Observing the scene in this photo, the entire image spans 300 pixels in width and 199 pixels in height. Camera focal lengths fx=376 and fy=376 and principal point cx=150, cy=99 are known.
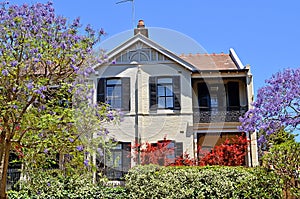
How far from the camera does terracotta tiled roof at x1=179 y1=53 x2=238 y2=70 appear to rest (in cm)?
2286

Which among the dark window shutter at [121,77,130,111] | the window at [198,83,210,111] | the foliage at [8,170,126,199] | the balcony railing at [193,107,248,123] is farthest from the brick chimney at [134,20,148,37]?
the foliage at [8,170,126,199]

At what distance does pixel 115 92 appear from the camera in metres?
21.4

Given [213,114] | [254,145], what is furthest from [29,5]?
[254,145]

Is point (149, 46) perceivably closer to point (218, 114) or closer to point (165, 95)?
point (165, 95)

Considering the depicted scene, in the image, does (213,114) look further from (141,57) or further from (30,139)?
(30,139)

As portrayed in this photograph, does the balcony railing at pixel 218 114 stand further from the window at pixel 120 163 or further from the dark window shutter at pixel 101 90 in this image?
the dark window shutter at pixel 101 90

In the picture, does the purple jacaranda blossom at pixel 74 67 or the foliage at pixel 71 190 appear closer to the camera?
the purple jacaranda blossom at pixel 74 67

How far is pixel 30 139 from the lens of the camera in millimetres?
10562

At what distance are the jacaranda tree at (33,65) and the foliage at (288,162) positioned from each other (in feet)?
18.0

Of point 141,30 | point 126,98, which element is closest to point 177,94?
point 126,98

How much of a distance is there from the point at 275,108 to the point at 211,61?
17.7 feet

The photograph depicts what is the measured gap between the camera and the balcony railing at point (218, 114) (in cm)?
2152

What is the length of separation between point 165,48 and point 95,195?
955cm

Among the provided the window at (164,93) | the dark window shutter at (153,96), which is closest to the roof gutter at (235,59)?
the window at (164,93)
